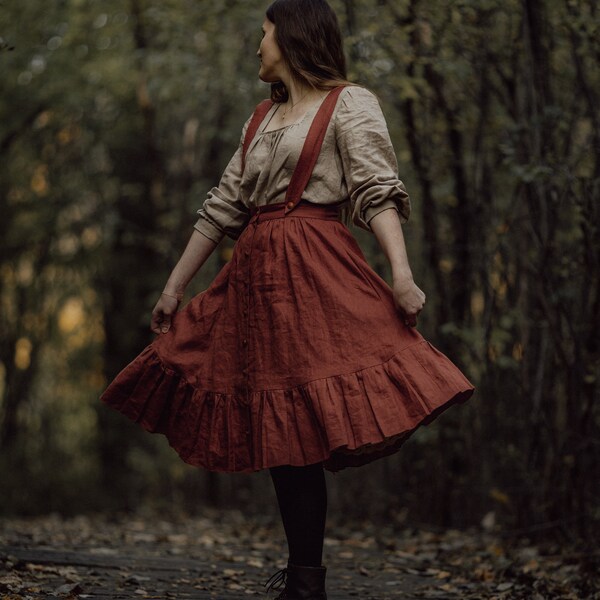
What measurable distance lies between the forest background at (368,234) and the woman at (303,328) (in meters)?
1.45

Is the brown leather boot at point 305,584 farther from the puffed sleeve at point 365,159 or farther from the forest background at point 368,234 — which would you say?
the forest background at point 368,234

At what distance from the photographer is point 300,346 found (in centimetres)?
302

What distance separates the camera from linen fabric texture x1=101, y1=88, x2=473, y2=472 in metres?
2.95

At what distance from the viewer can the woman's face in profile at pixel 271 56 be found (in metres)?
3.27

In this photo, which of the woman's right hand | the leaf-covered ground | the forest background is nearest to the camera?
the woman's right hand

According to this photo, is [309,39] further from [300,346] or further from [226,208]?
[300,346]

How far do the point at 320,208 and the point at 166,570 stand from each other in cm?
189

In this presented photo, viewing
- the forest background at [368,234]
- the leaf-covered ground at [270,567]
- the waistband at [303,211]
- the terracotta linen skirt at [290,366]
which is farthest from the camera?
the forest background at [368,234]

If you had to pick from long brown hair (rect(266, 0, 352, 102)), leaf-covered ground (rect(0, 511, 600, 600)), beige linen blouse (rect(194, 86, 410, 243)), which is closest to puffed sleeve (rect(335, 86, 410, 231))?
beige linen blouse (rect(194, 86, 410, 243))

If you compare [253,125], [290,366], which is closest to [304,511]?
[290,366]

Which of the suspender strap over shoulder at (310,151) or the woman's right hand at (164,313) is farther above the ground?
the suspender strap over shoulder at (310,151)

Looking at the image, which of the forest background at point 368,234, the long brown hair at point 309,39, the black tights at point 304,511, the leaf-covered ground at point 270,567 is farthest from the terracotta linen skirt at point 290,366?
the forest background at point 368,234

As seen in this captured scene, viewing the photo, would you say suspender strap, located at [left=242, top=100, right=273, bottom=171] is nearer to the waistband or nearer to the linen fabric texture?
the linen fabric texture

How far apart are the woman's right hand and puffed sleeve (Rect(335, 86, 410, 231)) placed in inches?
26.8
